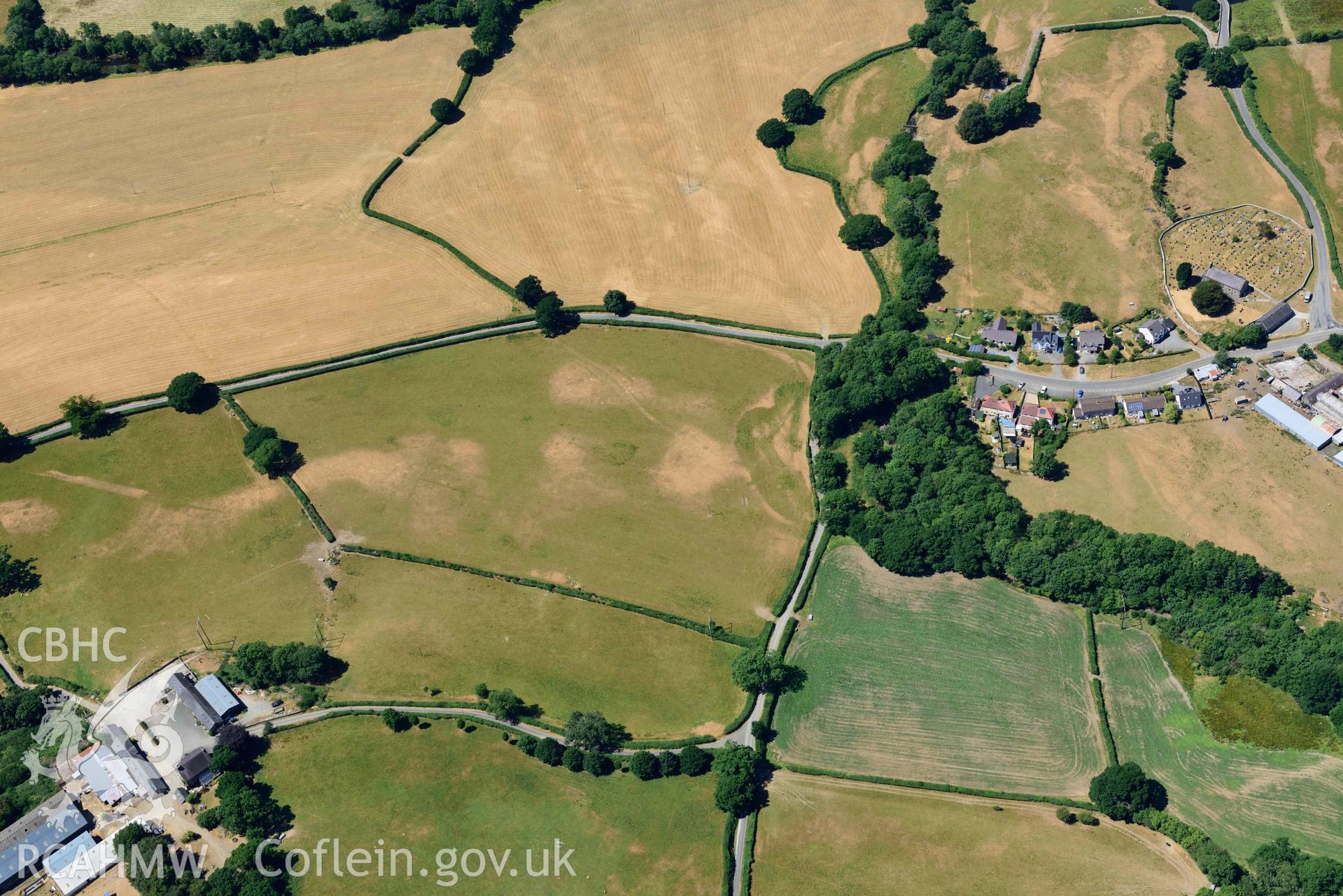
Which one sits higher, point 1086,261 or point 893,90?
point 893,90

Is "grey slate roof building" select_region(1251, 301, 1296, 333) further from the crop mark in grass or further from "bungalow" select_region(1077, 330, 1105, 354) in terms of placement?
the crop mark in grass

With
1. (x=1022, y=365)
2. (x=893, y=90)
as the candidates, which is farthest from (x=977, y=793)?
(x=893, y=90)

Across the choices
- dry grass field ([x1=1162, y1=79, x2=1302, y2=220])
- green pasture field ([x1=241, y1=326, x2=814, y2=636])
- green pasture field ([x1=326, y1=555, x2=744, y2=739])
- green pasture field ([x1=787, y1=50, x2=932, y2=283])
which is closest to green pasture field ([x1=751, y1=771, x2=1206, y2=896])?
green pasture field ([x1=326, y1=555, x2=744, y2=739])

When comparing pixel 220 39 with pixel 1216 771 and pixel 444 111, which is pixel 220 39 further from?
pixel 1216 771

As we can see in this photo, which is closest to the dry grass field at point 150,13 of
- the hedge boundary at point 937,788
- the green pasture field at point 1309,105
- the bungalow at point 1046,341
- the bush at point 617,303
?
the bush at point 617,303

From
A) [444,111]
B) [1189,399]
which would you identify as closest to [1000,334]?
[1189,399]

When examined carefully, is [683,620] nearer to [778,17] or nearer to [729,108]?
[729,108]
